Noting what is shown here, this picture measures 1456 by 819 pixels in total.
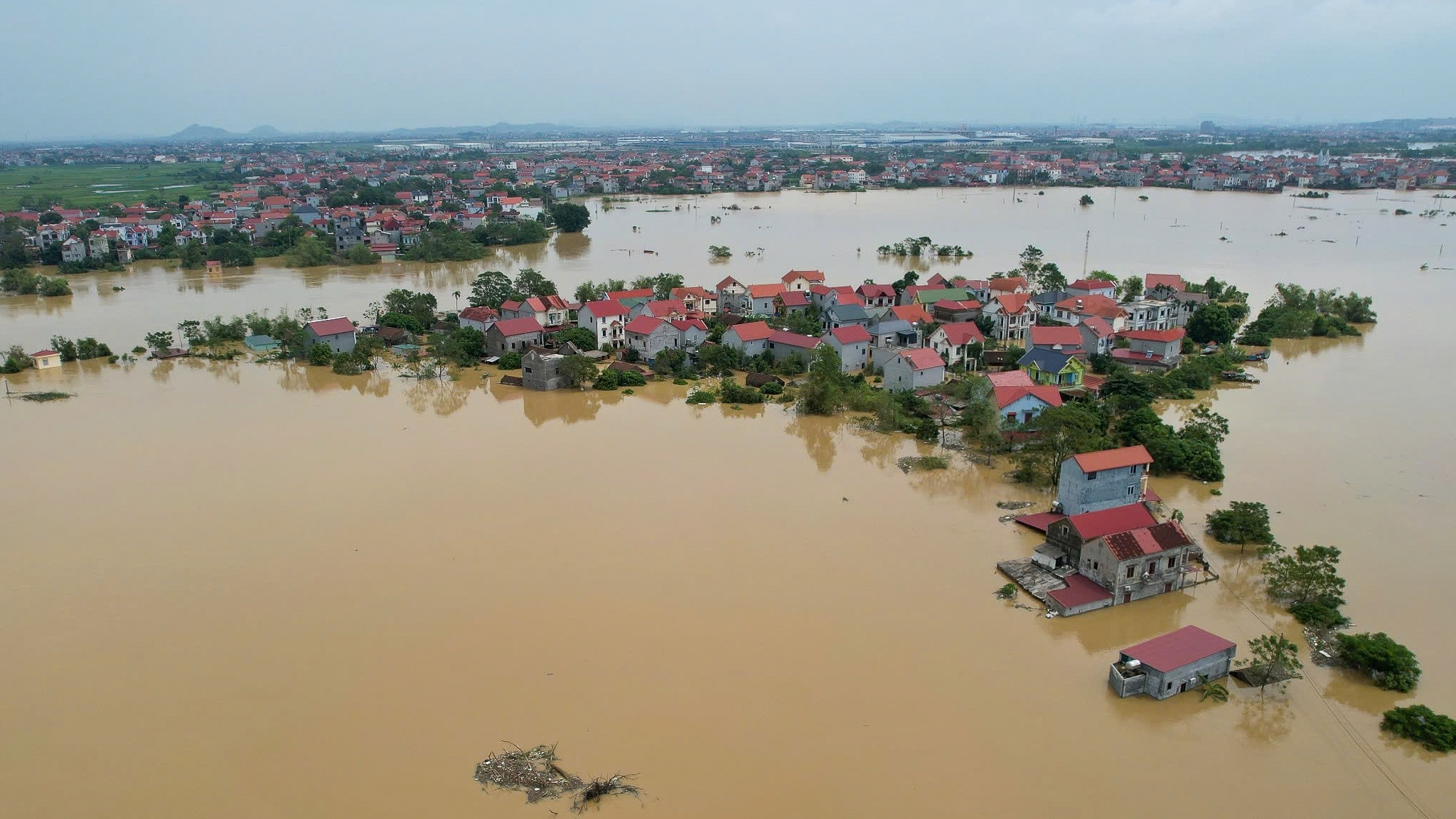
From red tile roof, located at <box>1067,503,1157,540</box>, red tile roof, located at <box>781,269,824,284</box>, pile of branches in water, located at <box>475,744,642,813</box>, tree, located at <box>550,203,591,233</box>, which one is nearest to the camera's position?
pile of branches in water, located at <box>475,744,642,813</box>

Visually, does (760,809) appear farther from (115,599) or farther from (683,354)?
(683,354)

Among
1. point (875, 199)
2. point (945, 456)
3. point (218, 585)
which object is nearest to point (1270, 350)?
point (945, 456)

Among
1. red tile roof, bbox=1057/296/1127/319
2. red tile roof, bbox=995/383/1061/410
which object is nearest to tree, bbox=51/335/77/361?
red tile roof, bbox=995/383/1061/410

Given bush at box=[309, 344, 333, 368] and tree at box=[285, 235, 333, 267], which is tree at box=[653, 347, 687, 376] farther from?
tree at box=[285, 235, 333, 267]

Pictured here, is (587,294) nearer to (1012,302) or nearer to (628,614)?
(1012,302)

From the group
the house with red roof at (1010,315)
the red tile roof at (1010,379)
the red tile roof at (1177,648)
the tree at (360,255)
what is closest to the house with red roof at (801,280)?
the house with red roof at (1010,315)
